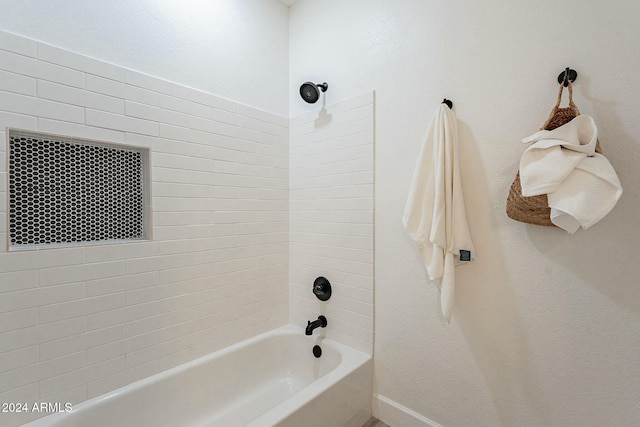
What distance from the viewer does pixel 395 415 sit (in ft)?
5.42

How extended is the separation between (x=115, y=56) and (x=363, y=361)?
2035 mm

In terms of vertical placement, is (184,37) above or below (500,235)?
above

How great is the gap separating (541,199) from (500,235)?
297 millimetres

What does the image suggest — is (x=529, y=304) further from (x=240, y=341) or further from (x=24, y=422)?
(x=24, y=422)

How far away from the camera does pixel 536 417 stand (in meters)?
1.22

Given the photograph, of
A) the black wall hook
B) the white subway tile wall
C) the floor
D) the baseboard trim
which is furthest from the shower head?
the floor

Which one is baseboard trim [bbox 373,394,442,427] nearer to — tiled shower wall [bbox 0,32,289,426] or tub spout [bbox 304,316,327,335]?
tub spout [bbox 304,316,327,335]

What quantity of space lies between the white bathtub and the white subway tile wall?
20 cm

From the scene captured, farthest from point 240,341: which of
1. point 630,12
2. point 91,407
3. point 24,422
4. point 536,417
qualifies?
point 630,12

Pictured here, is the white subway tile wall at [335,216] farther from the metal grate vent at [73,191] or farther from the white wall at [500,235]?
the metal grate vent at [73,191]

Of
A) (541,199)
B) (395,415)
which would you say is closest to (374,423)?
(395,415)

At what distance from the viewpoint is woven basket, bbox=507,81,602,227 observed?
3.44ft

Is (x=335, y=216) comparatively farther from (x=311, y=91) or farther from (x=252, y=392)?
(x=252, y=392)

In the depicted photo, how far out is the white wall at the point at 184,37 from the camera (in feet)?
4.12
